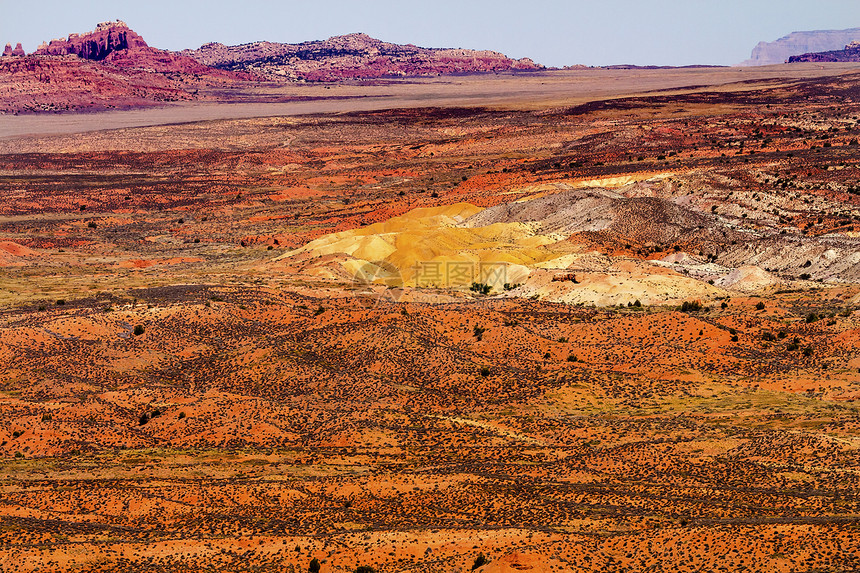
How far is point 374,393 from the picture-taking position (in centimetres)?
3369

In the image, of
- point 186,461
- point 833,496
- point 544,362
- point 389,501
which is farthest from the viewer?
point 544,362

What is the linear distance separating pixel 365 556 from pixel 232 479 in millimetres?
6903

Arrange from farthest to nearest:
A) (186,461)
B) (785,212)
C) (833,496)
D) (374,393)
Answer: (785,212)
(374,393)
(186,461)
(833,496)

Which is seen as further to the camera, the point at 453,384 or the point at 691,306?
the point at 691,306

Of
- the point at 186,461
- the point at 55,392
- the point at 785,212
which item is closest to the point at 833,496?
the point at 186,461

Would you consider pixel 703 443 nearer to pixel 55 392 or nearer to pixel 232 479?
pixel 232 479

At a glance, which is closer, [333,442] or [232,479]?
[232,479]

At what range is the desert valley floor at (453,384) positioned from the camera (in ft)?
71.4

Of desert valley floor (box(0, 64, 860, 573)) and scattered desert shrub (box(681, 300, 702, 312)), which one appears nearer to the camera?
desert valley floor (box(0, 64, 860, 573))

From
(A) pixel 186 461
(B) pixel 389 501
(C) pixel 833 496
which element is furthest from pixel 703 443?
(A) pixel 186 461

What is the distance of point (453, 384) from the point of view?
34.2 meters

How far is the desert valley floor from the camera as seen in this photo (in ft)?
71.4

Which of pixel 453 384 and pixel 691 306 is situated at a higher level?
pixel 691 306

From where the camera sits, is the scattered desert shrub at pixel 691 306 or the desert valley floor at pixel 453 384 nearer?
the desert valley floor at pixel 453 384
